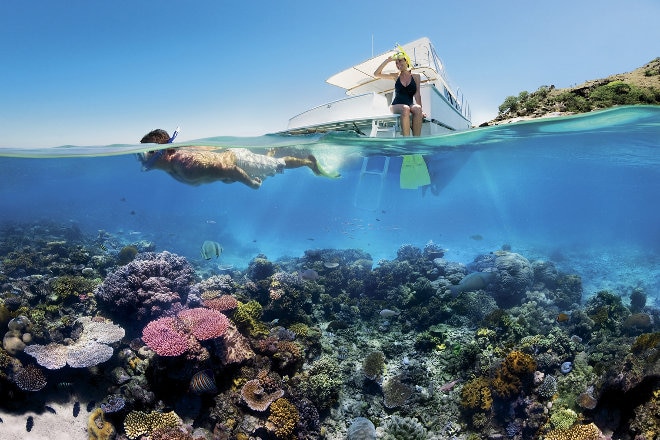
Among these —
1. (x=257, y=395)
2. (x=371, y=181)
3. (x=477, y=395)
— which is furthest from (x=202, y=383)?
(x=371, y=181)

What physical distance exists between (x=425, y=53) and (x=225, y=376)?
47.6ft

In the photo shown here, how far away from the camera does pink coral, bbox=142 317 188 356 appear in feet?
19.7

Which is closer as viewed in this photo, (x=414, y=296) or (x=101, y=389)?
(x=101, y=389)

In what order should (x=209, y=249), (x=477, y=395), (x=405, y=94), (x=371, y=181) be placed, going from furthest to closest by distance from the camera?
(x=371, y=181) < (x=209, y=249) < (x=405, y=94) < (x=477, y=395)

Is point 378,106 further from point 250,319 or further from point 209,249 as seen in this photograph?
point 250,319

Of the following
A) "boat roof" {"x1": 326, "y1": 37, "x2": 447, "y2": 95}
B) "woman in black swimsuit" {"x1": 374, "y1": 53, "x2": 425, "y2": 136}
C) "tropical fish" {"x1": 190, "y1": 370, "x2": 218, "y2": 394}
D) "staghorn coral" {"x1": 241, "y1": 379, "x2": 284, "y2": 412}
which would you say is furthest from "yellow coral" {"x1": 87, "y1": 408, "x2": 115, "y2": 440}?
"boat roof" {"x1": 326, "y1": 37, "x2": 447, "y2": 95}

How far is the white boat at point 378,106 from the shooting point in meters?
11.5

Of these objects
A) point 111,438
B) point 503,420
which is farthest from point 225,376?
point 503,420

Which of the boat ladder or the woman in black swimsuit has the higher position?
the woman in black swimsuit

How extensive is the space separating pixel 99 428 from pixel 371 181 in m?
26.2

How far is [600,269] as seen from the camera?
70.7ft

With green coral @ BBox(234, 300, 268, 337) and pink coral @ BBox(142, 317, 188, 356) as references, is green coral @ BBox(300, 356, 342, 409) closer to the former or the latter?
green coral @ BBox(234, 300, 268, 337)

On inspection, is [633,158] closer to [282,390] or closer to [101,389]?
[282,390]

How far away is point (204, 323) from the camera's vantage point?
654 centimetres
